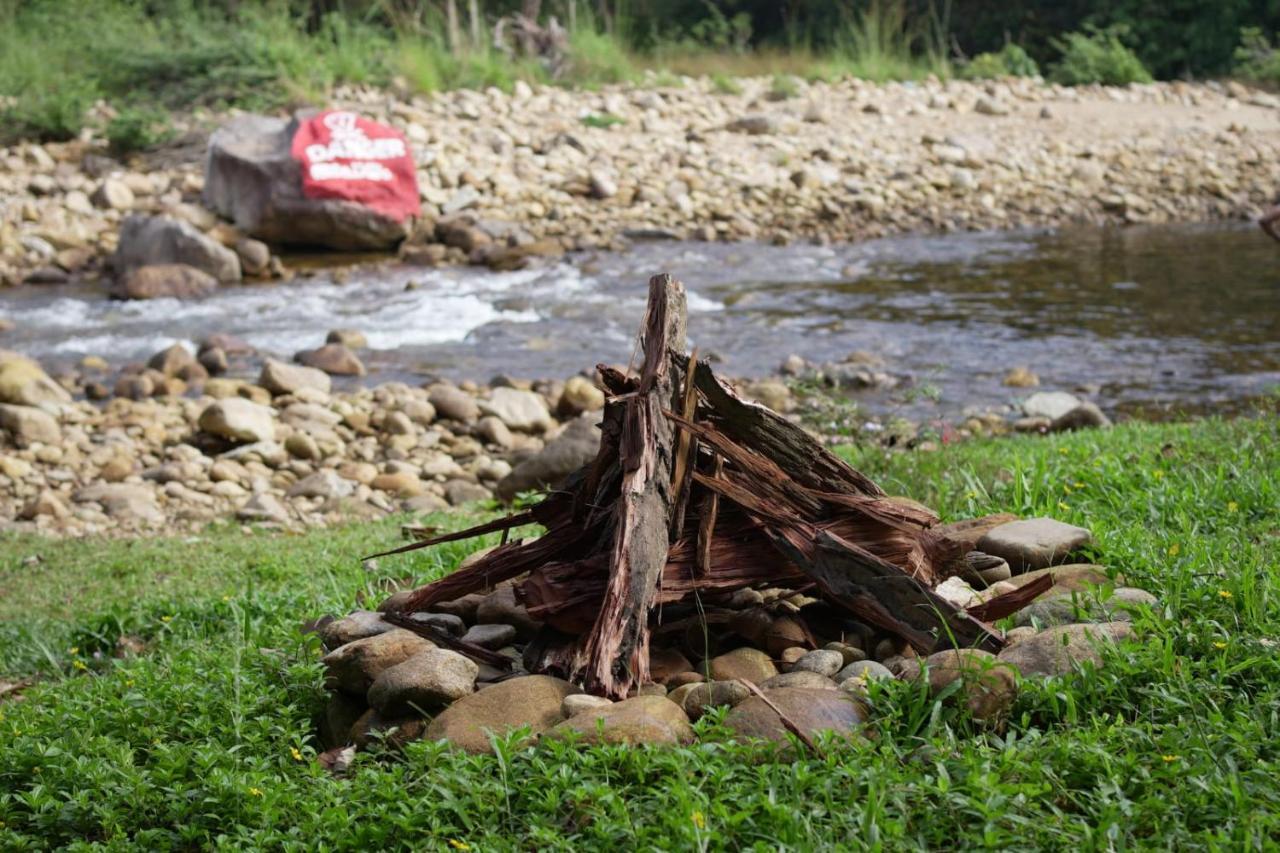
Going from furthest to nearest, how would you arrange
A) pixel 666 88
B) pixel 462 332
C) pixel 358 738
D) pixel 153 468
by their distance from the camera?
pixel 666 88 < pixel 462 332 < pixel 153 468 < pixel 358 738

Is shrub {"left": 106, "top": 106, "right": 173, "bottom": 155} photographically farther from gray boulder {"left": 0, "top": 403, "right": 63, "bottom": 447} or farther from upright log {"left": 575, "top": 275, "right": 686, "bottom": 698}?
upright log {"left": 575, "top": 275, "right": 686, "bottom": 698}

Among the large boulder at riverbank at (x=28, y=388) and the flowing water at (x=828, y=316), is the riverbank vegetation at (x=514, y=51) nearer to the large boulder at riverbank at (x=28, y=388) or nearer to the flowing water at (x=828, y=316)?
the flowing water at (x=828, y=316)

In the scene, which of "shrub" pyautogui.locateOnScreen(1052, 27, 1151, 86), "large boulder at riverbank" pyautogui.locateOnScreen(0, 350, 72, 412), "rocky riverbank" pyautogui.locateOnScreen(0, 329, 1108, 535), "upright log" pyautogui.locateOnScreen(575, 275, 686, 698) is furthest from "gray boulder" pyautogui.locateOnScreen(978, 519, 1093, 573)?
"shrub" pyautogui.locateOnScreen(1052, 27, 1151, 86)

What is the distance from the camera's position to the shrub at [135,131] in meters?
17.5

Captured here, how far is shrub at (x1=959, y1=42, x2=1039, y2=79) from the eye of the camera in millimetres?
24656

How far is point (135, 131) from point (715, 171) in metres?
7.78

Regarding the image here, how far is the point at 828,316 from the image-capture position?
12.9m

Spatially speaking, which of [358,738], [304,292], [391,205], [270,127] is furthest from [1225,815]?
[270,127]

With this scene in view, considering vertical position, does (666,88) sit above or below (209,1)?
below

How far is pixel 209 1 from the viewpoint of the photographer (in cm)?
2605

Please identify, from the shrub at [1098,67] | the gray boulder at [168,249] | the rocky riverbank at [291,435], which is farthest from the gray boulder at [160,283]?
the shrub at [1098,67]

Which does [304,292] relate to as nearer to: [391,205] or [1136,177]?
[391,205]

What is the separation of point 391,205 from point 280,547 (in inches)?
391

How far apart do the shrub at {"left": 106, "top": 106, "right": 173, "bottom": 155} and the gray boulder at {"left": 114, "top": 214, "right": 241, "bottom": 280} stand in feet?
11.4
